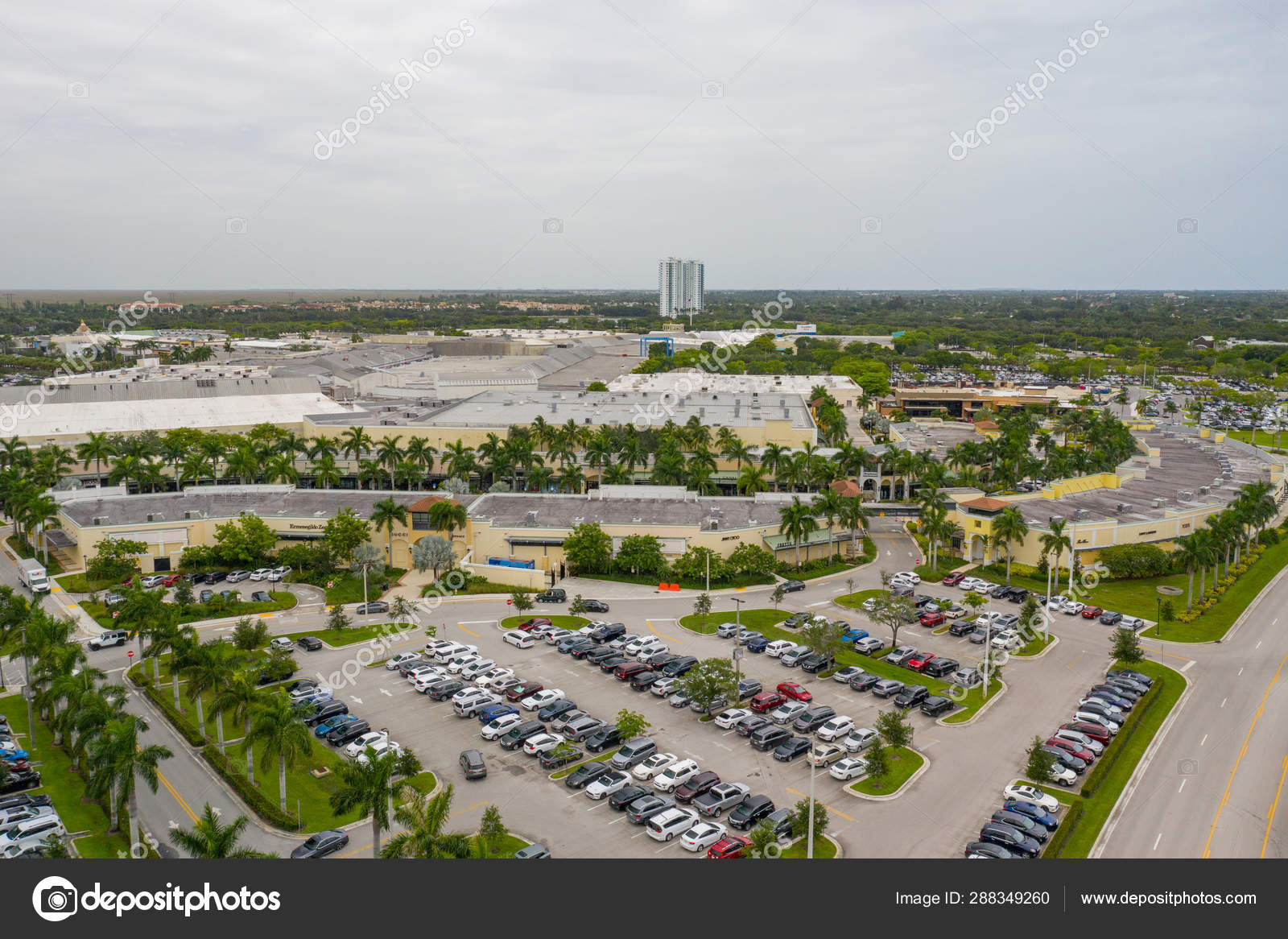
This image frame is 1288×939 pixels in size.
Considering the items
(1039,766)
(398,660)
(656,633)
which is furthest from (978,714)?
(398,660)

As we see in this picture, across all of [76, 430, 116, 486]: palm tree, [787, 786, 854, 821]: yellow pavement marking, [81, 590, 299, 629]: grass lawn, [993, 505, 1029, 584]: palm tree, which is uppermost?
[76, 430, 116, 486]: palm tree

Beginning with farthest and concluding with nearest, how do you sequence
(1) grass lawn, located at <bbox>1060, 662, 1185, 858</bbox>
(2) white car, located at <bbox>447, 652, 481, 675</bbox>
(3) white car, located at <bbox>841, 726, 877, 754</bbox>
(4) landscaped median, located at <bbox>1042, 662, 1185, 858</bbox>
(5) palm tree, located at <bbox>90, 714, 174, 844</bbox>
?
(2) white car, located at <bbox>447, 652, 481, 675</bbox>
(3) white car, located at <bbox>841, 726, 877, 754</bbox>
(1) grass lawn, located at <bbox>1060, 662, 1185, 858</bbox>
(4) landscaped median, located at <bbox>1042, 662, 1185, 858</bbox>
(5) palm tree, located at <bbox>90, 714, 174, 844</bbox>

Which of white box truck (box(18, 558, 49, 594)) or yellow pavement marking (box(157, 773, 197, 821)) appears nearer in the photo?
yellow pavement marking (box(157, 773, 197, 821))

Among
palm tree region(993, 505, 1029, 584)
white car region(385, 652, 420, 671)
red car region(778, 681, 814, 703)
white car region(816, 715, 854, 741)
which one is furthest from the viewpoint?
palm tree region(993, 505, 1029, 584)

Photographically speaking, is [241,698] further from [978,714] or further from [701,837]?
[978,714]

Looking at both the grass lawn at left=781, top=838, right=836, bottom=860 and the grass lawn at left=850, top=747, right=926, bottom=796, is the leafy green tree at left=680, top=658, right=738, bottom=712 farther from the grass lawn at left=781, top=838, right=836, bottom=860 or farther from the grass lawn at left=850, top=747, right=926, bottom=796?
the grass lawn at left=781, top=838, right=836, bottom=860

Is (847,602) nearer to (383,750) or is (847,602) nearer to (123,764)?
(383,750)

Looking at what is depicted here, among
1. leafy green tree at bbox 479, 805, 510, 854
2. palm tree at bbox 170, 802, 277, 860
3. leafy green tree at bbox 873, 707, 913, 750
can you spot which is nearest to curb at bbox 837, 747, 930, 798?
leafy green tree at bbox 873, 707, 913, 750

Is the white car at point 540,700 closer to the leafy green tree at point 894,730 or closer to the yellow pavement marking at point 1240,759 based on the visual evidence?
the leafy green tree at point 894,730
